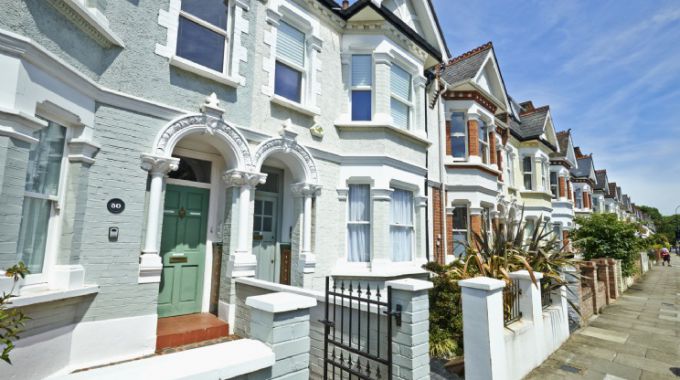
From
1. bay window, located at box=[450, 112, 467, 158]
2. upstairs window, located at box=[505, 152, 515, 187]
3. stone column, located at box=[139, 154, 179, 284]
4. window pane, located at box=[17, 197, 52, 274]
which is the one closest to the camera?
window pane, located at box=[17, 197, 52, 274]

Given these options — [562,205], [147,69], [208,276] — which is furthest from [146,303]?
[562,205]

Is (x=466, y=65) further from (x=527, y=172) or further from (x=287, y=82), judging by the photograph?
(x=287, y=82)

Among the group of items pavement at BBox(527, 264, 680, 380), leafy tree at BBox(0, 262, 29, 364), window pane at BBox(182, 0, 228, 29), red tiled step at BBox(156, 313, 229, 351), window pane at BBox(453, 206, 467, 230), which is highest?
window pane at BBox(182, 0, 228, 29)

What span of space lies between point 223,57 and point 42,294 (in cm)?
455

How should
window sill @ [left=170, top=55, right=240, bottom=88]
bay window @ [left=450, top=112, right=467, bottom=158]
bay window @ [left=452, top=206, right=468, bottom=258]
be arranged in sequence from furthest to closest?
bay window @ [left=450, top=112, right=467, bottom=158] < bay window @ [left=452, top=206, right=468, bottom=258] < window sill @ [left=170, top=55, right=240, bottom=88]

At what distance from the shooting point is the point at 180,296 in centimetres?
583

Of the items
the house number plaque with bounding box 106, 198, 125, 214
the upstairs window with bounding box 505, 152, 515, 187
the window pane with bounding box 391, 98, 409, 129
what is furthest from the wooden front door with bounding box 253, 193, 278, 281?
the upstairs window with bounding box 505, 152, 515, 187

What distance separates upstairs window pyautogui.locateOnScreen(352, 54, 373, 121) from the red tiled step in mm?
5507

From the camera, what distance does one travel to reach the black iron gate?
4102mm

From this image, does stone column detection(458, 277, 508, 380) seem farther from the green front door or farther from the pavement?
the green front door

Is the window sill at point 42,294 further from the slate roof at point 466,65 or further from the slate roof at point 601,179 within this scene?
the slate roof at point 601,179

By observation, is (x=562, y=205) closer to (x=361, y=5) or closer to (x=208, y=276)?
(x=361, y=5)

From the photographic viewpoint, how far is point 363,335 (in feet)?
15.5

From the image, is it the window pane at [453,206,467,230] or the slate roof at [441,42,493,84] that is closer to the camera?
the window pane at [453,206,467,230]
